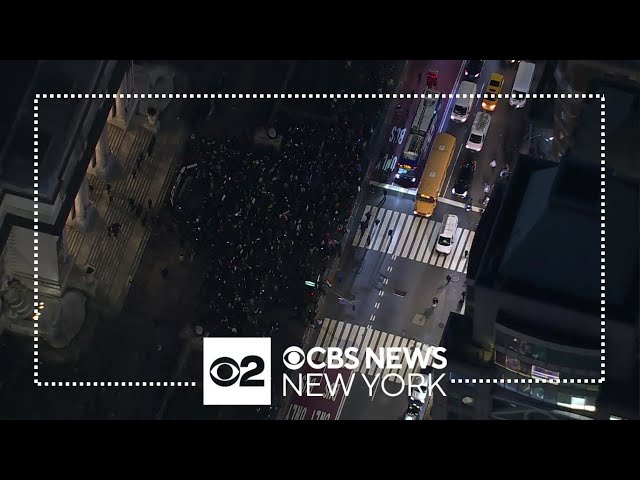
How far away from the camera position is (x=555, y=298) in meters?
111

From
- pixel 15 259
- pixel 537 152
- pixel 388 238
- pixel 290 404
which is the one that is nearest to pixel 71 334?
pixel 15 259

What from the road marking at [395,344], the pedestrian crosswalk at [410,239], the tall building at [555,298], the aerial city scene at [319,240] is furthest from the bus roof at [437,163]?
the tall building at [555,298]

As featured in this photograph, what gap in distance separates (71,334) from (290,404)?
17.5m

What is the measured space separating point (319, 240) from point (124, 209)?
1583 cm

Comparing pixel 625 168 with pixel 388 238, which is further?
pixel 388 238

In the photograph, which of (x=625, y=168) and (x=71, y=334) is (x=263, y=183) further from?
(x=625, y=168)

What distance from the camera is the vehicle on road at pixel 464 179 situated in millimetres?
138875

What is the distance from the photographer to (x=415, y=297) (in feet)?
438

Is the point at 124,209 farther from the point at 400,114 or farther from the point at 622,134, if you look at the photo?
the point at 622,134

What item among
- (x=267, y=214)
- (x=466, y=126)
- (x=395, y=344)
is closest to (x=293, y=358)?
(x=395, y=344)

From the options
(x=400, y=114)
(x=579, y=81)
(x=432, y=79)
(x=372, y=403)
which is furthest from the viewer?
(x=432, y=79)

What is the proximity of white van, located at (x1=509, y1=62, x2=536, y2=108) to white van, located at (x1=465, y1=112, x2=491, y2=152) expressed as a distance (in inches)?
128

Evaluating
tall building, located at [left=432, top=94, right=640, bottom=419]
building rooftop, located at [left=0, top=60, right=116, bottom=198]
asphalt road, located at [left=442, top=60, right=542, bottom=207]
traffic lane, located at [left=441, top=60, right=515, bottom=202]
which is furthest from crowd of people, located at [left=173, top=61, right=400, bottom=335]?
tall building, located at [left=432, top=94, right=640, bottom=419]

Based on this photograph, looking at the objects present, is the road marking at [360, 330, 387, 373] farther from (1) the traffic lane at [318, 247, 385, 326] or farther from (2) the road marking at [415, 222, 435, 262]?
(2) the road marking at [415, 222, 435, 262]
